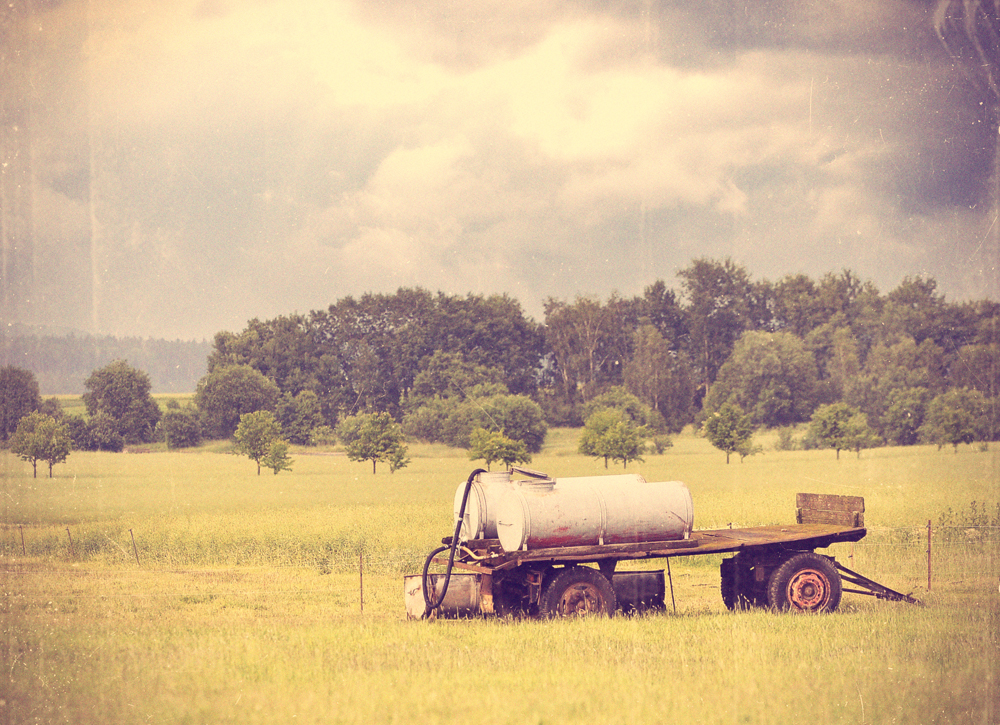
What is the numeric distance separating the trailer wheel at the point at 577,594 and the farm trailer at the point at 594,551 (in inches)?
0.6

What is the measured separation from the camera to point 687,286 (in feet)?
346

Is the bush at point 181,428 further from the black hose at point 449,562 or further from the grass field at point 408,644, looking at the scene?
the black hose at point 449,562

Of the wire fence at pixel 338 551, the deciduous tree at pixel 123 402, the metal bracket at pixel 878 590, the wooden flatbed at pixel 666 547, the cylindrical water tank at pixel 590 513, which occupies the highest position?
the deciduous tree at pixel 123 402

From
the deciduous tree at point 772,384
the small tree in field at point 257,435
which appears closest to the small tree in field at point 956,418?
the deciduous tree at point 772,384

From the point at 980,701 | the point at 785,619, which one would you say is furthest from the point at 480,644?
the point at 980,701

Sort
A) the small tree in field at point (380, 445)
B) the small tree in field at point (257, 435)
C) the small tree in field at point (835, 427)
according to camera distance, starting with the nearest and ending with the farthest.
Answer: the small tree in field at point (380, 445) → the small tree in field at point (257, 435) → the small tree in field at point (835, 427)

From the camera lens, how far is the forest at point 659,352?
8925 cm

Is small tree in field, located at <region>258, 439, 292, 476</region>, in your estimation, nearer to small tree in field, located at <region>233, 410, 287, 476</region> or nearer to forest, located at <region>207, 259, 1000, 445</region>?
small tree in field, located at <region>233, 410, 287, 476</region>

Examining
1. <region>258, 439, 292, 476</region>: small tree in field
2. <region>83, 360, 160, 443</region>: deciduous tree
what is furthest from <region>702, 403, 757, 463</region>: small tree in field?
<region>83, 360, 160, 443</region>: deciduous tree

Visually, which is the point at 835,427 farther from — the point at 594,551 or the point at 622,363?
the point at 594,551

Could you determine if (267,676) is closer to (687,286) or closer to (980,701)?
(980,701)

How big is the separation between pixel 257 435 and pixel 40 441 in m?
15.3

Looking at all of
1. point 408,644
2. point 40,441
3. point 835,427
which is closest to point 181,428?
point 40,441

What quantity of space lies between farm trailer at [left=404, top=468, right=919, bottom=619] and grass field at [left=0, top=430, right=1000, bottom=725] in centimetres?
67
